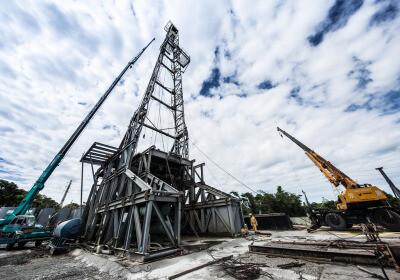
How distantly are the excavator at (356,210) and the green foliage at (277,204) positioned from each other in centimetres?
2174

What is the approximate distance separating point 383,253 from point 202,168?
11042 millimetres

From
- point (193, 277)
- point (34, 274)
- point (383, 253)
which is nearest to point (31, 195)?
point (34, 274)

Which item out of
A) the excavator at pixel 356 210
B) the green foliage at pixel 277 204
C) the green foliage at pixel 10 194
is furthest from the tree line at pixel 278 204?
the green foliage at pixel 10 194

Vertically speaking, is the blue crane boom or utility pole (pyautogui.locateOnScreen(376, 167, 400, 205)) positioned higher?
the blue crane boom

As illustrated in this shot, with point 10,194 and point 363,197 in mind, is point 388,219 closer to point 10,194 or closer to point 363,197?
point 363,197

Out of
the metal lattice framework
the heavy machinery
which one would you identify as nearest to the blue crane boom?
the heavy machinery

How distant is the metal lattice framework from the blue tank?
797 mm

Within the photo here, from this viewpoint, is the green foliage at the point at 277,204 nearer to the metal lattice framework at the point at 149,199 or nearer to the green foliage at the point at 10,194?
the metal lattice framework at the point at 149,199

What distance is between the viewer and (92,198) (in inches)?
473

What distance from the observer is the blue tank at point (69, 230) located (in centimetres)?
889

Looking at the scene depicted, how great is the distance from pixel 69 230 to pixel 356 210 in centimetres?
1746

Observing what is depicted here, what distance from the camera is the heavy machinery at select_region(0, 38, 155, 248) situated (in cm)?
987

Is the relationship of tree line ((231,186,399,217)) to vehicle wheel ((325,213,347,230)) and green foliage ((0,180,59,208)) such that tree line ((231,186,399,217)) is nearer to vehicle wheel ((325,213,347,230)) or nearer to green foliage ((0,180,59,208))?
vehicle wheel ((325,213,347,230))

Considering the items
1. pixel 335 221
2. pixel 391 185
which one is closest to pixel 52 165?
pixel 335 221
